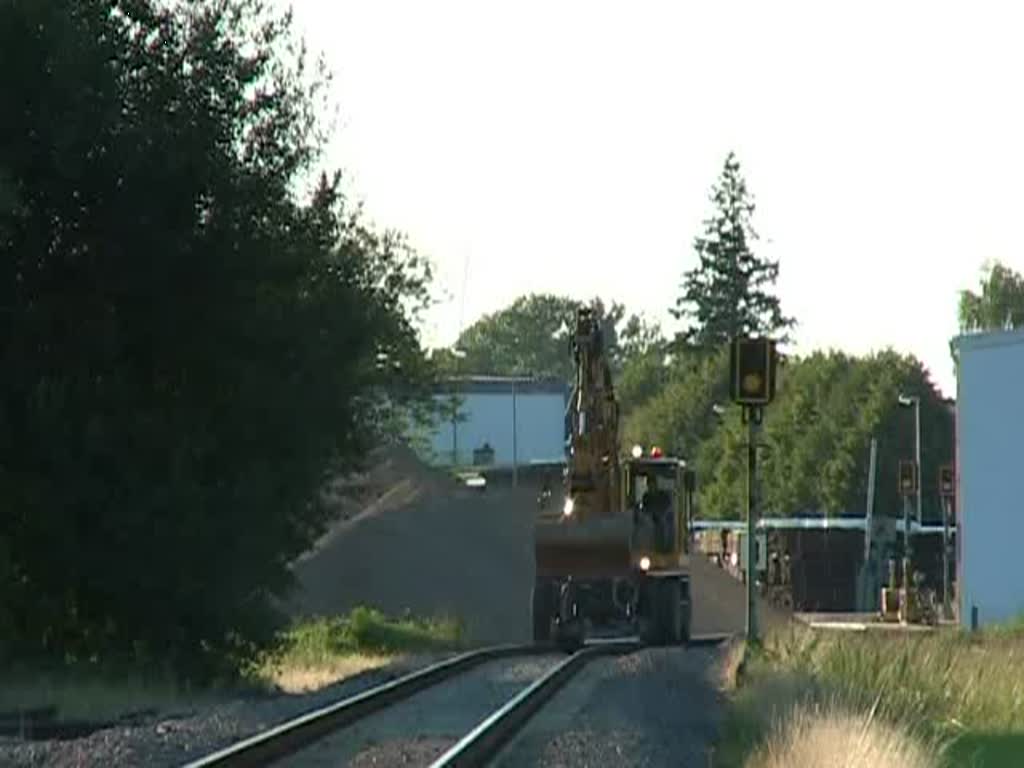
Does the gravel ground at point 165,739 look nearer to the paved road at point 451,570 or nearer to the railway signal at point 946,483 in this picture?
the paved road at point 451,570

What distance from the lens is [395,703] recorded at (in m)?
28.4

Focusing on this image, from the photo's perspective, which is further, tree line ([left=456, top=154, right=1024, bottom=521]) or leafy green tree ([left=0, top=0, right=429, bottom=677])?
tree line ([left=456, top=154, right=1024, bottom=521])

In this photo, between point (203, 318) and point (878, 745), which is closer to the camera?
point (878, 745)

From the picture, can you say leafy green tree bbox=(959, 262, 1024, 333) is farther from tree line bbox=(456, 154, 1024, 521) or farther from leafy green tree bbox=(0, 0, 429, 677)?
leafy green tree bbox=(0, 0, 429, 677)

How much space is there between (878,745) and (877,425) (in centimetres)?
10172

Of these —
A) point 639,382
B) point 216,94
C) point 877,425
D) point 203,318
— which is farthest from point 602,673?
point 639,382

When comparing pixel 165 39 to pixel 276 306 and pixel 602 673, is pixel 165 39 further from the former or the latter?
pixel 602 673

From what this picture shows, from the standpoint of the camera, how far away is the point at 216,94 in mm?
37188

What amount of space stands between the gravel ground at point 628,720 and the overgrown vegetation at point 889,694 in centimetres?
44

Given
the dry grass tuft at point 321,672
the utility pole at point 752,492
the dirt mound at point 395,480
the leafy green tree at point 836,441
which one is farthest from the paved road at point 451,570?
the leafy green tree at point 836,441

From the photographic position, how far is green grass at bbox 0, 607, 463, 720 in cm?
2977

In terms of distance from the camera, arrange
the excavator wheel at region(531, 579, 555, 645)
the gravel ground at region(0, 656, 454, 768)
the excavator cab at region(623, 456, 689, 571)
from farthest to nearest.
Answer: the excavator cab at region(623, 456, 689, 571) → the excavator wheel at region(531, 579, 555, 645) → the gravel ground at region(0, 656, 454, 768)

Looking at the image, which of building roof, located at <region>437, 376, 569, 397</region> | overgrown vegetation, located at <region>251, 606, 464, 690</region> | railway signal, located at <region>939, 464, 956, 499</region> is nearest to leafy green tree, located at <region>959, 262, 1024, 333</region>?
building roof, located at <region>437, 376, 569, 397</region>

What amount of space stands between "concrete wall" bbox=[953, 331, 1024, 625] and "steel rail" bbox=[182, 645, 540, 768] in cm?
2897
